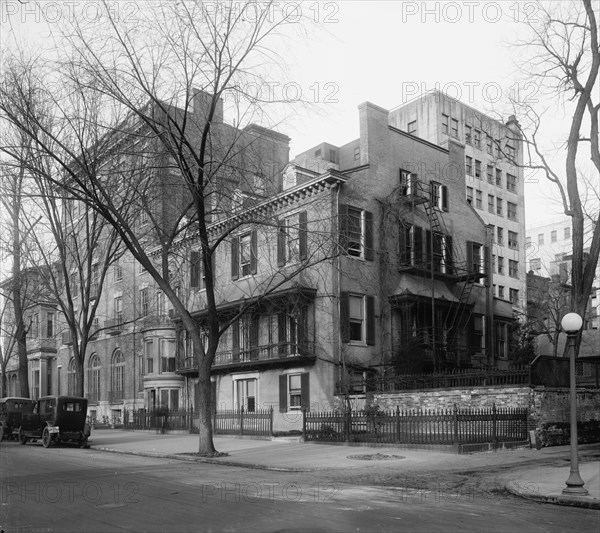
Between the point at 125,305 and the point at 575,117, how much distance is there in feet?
108

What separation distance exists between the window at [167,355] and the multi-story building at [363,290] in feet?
6.77

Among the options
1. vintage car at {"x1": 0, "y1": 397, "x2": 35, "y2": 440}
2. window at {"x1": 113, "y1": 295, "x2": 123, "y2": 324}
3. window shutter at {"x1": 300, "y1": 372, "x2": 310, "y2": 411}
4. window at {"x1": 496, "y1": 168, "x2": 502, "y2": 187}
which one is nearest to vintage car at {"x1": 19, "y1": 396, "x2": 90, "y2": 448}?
vintage car at {"x1": 0, "y1": 397, "x2": 35, "y2": 440}

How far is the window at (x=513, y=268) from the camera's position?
6053 centimetres

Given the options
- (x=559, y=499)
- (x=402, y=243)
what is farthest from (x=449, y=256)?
(x=559, y=499)

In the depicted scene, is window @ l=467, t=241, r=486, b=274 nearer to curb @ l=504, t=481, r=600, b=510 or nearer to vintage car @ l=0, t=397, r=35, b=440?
vintage car @ l=0, t=397, r=35, b=440

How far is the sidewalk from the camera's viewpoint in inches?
525

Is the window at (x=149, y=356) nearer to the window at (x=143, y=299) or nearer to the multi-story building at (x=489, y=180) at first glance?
the window at (x=143, y=299)

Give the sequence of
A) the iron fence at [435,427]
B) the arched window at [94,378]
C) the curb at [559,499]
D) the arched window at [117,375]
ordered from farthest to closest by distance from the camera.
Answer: the arched window at [94,378]
the arched window at [117,375]
the iron fence at [435,427]
the curb at [559,499]

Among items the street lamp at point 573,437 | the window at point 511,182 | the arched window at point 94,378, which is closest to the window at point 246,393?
the arched window at point 94,378

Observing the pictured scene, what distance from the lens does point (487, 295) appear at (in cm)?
4016

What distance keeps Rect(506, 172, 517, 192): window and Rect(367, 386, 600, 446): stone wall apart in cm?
4063

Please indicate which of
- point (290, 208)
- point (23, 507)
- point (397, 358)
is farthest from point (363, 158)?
point (23, 507)

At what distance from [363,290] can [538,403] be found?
12306 millimetres

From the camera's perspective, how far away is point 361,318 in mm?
33062
